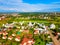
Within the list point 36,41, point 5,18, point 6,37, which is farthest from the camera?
point 5,18

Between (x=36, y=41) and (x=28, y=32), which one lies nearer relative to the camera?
(x=36, y=41)

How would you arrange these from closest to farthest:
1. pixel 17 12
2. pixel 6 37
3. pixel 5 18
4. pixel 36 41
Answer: pixel 36 41 → pixel 6 37 → pixel 5 18 → pixel 17 12

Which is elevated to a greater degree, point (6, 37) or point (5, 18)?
point (5, 18)

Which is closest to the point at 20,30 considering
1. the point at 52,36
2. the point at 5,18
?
the point at 5,18

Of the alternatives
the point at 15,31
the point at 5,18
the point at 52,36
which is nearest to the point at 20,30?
the point at 15,31

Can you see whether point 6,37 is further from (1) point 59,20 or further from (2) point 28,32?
(1) point 59,20

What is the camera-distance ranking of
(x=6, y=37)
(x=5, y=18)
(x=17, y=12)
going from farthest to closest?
(x=17, y=12) → (x=5, y=18) → (x=6, y=37)

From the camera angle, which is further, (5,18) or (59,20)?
(5,18)

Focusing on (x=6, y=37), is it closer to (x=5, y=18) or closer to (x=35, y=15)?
(x=5, y=18)

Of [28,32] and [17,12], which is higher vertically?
[17,12]
